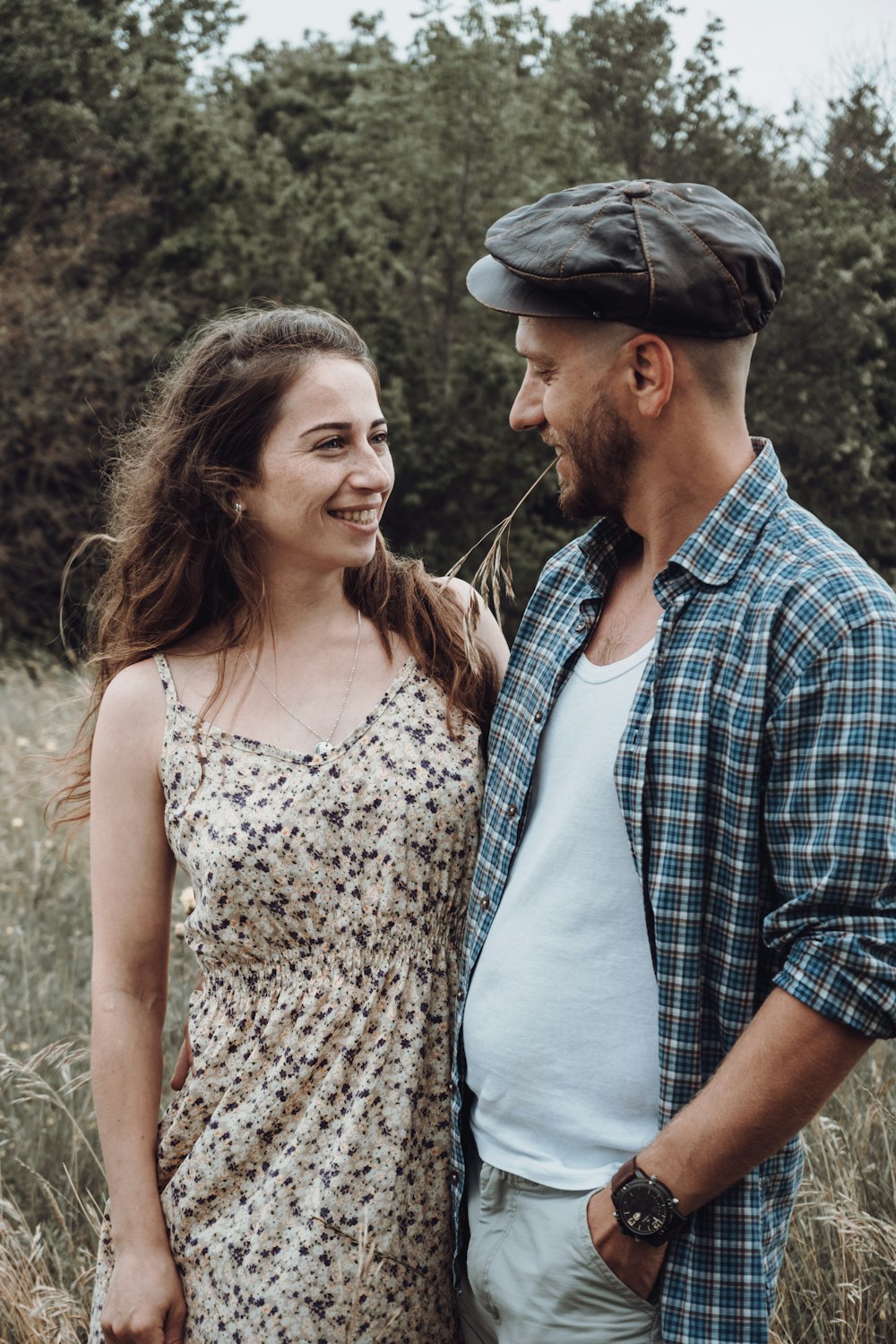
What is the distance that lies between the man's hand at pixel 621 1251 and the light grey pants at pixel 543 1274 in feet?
0.06

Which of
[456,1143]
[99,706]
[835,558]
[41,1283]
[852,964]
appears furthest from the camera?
[41,1283]

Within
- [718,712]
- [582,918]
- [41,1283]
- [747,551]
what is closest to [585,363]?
[747,551]

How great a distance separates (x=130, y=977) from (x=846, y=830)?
1.28 m

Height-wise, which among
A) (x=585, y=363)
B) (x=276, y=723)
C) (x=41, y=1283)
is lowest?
(x=41, y=1283)

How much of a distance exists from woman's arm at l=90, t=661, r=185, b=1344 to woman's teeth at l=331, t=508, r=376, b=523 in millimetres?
499

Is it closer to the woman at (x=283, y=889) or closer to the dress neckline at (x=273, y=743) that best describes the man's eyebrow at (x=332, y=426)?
the woman at (x=283, y=889)

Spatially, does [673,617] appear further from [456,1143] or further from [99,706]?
[99,706]

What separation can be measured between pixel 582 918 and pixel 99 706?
1052mm

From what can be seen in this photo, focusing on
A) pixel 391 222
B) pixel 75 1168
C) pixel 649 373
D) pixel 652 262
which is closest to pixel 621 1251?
pixel 649 373

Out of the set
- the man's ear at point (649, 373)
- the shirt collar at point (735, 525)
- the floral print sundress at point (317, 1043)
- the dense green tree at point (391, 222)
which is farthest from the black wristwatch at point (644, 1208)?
the dense green tree at point (391, 222)

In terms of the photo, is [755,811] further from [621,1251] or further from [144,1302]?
[144,1302]

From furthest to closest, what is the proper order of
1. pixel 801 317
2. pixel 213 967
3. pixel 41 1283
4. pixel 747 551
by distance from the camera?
pixel 801 317
pixel 41 1283
pixel 213 967
pixel 747 551

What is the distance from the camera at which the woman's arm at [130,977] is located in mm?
2135

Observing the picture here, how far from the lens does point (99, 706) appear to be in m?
2.38
